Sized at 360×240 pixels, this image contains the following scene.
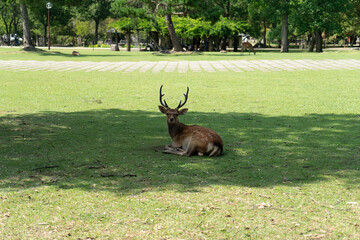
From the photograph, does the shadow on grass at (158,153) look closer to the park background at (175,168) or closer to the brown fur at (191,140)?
the park background at (175,168)

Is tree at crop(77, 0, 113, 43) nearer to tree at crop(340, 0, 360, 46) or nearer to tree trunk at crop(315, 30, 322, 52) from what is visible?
tree at crop(340, 0, 360, 46)

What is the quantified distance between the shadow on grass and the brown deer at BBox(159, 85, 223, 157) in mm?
156

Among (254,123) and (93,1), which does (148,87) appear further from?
(93,1)

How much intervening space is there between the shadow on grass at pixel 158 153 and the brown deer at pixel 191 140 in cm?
16

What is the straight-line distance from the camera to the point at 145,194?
522 cm

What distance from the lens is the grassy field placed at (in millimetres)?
4395

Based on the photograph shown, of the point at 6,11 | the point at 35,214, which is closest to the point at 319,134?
the point at 35,214

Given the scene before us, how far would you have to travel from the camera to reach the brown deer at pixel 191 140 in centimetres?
689

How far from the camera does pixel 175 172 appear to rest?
609 cm

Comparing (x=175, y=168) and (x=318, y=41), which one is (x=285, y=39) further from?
(x=175, y=168)

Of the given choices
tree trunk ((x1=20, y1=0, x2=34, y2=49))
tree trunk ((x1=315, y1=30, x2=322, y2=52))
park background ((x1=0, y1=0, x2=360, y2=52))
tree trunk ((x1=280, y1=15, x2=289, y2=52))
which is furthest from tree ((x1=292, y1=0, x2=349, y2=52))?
tree trunk ((x1=20, y1=0, x2=34, y2=49))

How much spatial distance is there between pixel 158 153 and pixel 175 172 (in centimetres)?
113

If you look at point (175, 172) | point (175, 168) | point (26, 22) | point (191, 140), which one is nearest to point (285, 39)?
point (26, 22)

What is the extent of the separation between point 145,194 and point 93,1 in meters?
77.5
